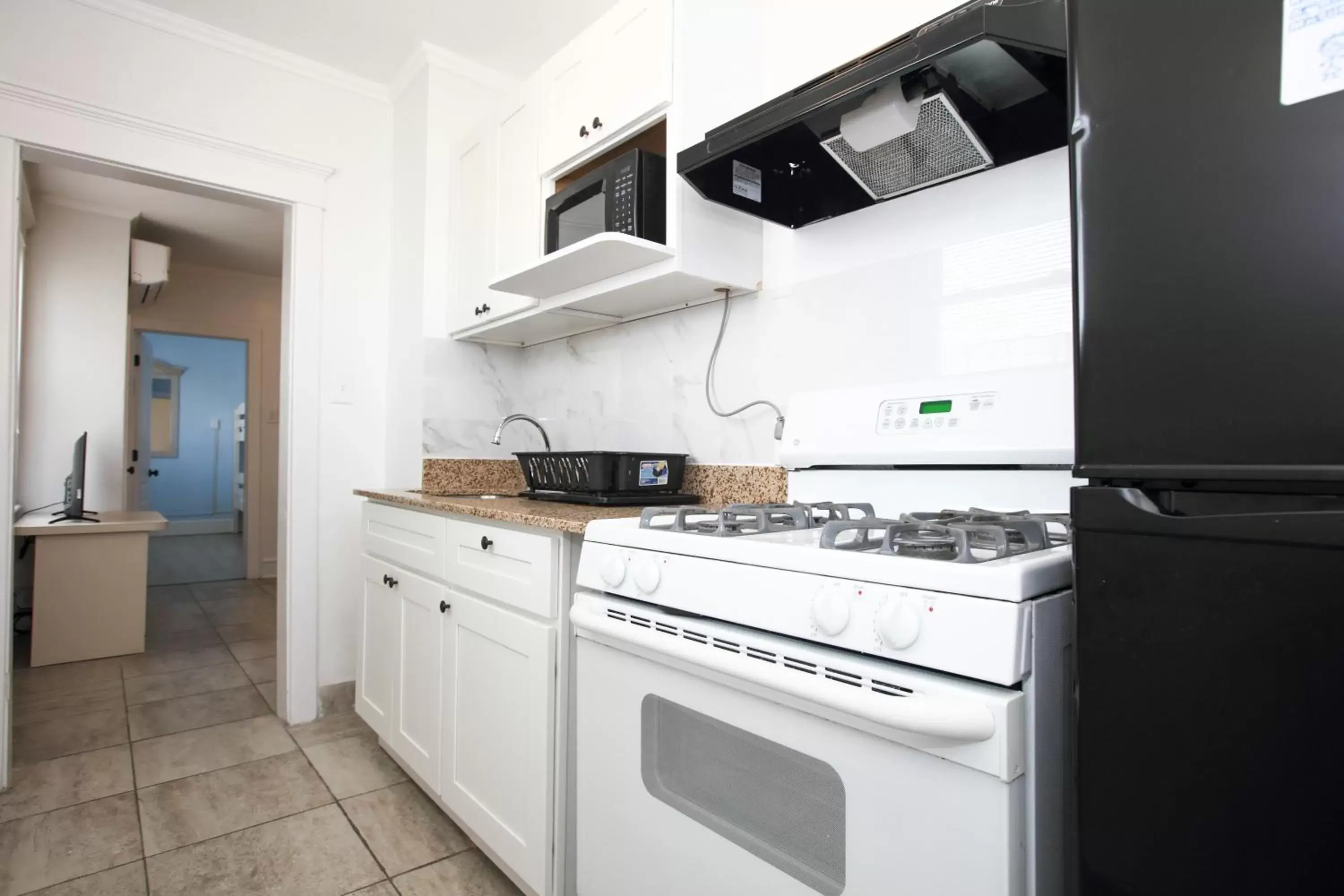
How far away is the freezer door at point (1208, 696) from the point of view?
0.53m

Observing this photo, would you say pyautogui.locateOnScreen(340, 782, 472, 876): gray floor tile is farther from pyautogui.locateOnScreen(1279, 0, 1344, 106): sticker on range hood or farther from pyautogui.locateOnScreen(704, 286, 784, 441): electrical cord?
pyautogui.locateOnScreen(1279, 0, 1344, 106): sticker on range hood

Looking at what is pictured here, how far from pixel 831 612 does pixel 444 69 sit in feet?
8.88

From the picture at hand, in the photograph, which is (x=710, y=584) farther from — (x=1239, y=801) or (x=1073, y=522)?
(x=1239, y=801)

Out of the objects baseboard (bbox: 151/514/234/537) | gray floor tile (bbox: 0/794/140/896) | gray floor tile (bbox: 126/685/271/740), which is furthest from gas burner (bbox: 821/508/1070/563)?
baseboard (bbox: 151/514/234/537)

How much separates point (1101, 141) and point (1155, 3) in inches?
4.6

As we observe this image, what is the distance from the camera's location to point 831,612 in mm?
801

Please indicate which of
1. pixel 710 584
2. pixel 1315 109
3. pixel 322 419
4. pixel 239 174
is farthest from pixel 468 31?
pixel 1315 109

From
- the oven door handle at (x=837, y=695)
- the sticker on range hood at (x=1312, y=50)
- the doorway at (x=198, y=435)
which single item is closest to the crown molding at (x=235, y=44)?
the oven door handle at (x=837, y=695)

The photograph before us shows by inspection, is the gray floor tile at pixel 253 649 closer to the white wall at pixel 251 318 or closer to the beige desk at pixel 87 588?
the beige desk at pixel 87 588

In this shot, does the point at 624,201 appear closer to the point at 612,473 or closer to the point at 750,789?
the point at 612,473

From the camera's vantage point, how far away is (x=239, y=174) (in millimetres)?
2557

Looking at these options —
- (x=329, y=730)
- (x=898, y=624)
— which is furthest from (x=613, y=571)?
(x=329, y=730)

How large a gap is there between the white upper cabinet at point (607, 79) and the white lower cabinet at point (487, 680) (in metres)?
1.09

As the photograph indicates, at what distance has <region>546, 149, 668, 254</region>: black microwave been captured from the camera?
5.62ft
